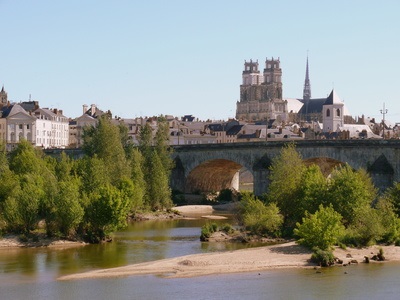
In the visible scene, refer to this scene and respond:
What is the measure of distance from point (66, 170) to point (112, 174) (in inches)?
221

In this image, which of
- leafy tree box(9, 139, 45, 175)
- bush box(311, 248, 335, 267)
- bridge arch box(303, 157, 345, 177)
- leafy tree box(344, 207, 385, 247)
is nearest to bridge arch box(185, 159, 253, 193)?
bridge arch box(303, 157, 345, 177)

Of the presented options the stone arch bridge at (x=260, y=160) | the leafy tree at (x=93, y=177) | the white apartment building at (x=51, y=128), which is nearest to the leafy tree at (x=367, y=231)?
the leafy tree at (x=93, y=177)

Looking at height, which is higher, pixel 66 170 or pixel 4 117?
pixel 4 117

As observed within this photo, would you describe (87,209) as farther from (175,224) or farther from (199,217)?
(199,217)

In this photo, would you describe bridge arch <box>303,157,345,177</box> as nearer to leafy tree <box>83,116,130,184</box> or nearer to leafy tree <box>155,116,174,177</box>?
leafy tree <box>155,116,174,177</box>

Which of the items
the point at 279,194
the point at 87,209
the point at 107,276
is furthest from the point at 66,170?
the point at 107,276

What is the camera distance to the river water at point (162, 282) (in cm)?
4566

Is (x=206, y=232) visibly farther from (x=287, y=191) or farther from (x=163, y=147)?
(x=163, y=147)

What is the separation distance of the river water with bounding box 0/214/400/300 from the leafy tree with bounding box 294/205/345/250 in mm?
3026

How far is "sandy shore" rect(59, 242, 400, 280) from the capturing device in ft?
169

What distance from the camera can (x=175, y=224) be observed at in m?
81.9

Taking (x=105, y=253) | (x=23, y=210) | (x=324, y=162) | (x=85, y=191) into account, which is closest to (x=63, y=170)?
(x=85, y=191)

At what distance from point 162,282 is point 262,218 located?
18156 mm

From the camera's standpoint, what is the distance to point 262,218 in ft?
215
